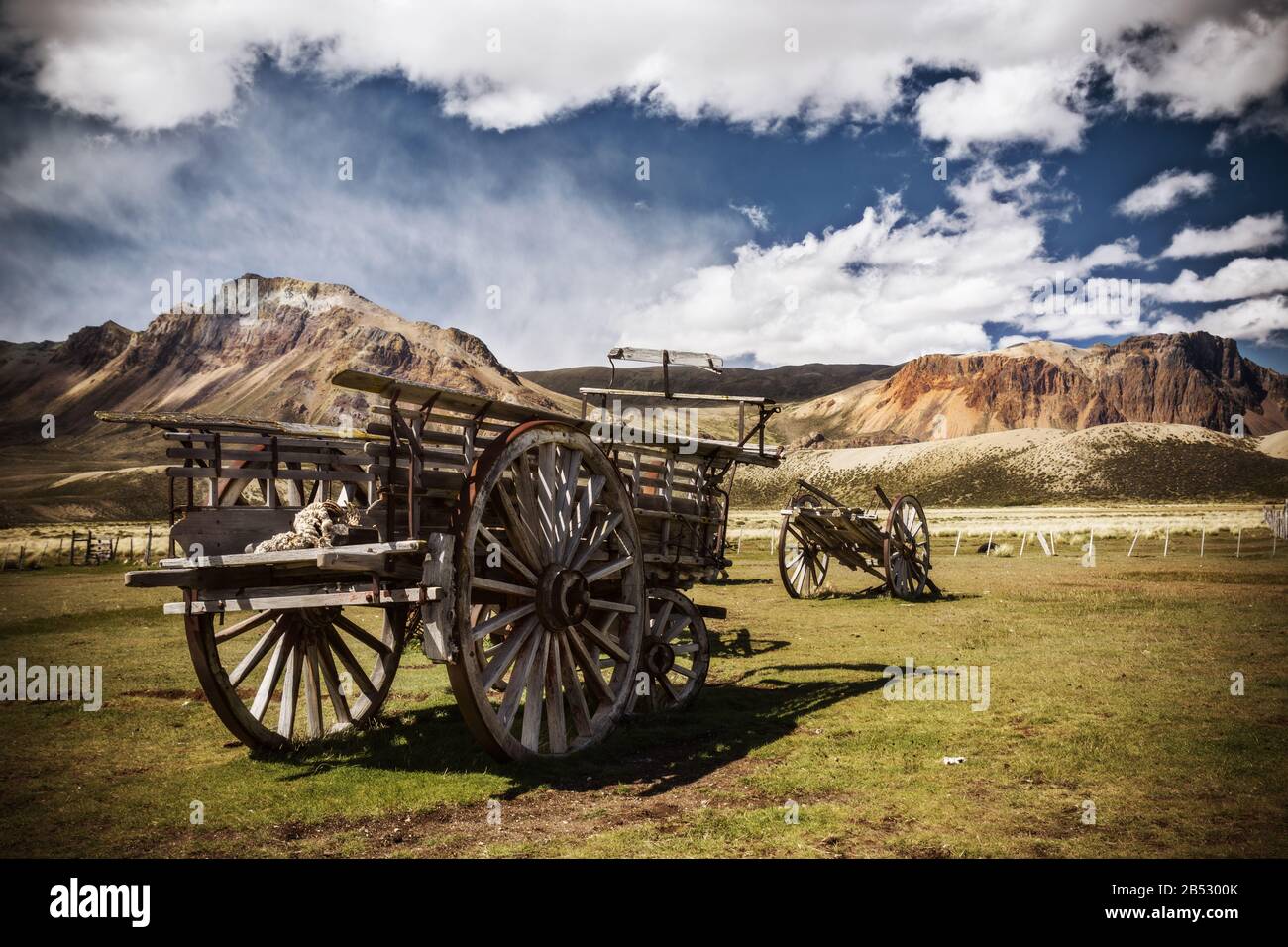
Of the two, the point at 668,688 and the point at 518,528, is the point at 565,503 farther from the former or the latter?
the point at 668,688

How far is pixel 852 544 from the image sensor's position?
2056cm

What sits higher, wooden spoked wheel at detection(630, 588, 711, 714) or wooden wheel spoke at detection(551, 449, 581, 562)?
wooden wheel spoke at detection(551, 449, 581, 562)

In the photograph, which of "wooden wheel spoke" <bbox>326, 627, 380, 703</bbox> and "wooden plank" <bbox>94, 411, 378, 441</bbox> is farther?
"wooden wheel spoke" <bbox>326, 627, 380, 703</bbox>

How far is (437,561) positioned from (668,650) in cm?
363

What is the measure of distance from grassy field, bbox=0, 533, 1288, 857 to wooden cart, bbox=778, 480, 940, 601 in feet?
21.7

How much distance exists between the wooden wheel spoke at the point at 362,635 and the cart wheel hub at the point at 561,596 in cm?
202

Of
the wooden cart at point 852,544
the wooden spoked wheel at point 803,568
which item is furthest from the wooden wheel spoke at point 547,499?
the wooden spoked wheel at point 803,568

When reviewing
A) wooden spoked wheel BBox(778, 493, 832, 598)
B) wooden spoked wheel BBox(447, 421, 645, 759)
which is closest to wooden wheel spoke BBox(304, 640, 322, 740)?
wooden spoked wheel BBox(447, 421, 645, 759)

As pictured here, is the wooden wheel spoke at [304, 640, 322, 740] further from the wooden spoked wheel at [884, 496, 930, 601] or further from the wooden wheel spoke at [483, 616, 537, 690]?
the wooden spoked wheel at [884, 496, 930, 601]

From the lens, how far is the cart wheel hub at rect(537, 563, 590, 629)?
680 cm

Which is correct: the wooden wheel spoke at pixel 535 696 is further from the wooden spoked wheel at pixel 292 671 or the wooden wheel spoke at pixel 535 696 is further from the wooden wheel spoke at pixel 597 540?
the wooden spoked wheel at pixel 292 671

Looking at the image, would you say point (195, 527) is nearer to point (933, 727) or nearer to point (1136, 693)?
point (933, 727)

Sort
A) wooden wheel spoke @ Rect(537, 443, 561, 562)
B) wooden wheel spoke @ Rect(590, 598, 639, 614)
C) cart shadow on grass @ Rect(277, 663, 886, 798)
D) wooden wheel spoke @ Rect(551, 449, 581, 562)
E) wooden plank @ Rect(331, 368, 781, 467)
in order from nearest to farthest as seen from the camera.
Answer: wooden plank @ Rect(331, 368, 781, 467) < cart shadow on grass @ Rect(277, 663, 886, 798) < wooden wheel spoke @ Rect(537, 443, 561, 562) < wooden wheel spoke @ Rect(551, 449, 581, 562) < wooden wheel spoke @ Rect(590, 598, 639, 614)
